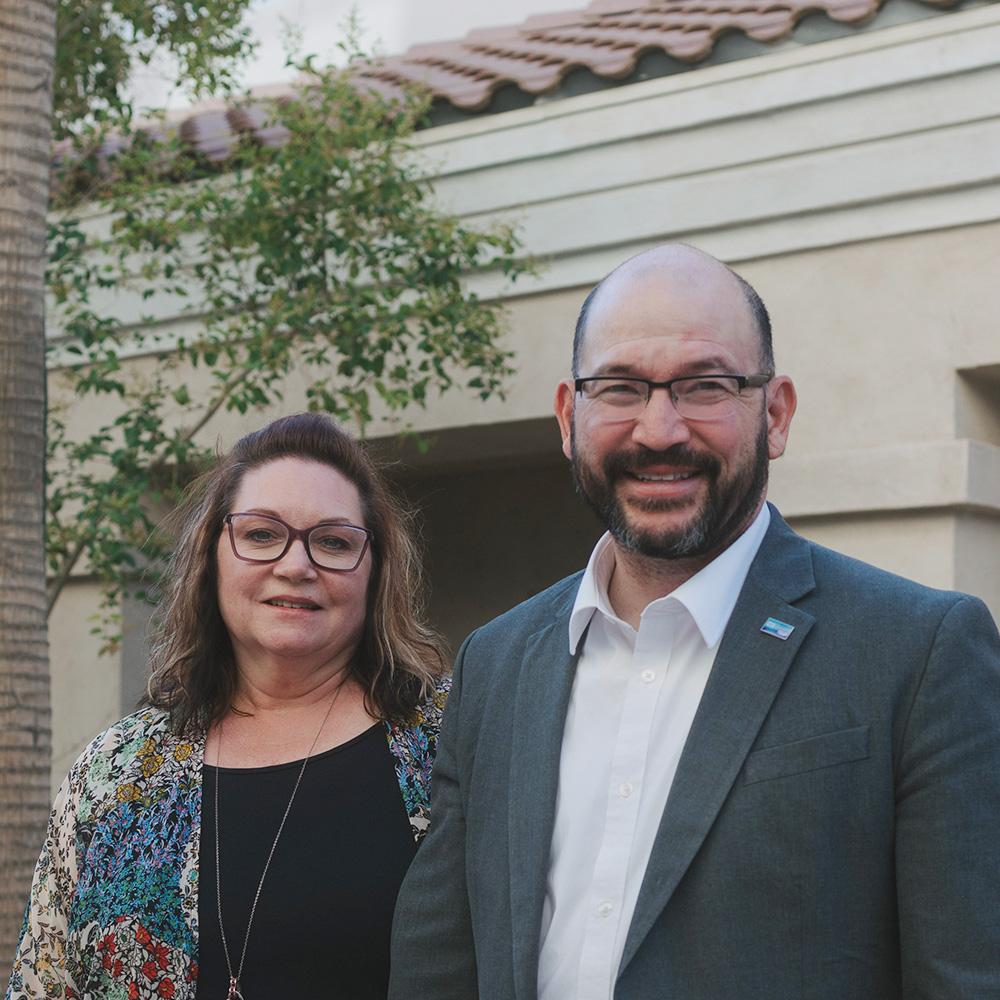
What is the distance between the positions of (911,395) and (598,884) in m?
3.94

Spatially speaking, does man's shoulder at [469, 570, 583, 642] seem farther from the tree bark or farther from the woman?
the tree bark

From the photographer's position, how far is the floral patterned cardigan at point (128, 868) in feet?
8.91

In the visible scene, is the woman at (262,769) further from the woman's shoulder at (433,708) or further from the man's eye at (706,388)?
the man's eye at (706,388)

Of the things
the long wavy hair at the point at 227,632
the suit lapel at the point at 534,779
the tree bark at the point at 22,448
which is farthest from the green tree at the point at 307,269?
the suit lapel at the point at 534,779

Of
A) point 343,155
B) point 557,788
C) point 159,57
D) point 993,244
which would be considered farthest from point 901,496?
point 159,57

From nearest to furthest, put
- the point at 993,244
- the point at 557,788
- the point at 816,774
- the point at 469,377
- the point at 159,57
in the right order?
the point at 816,774
the point at 557,788
the point at 993,244
the point at 469,377
the point at 159,57

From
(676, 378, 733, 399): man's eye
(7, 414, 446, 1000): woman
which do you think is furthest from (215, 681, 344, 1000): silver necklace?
(676, 378, 733, 399): man's eye

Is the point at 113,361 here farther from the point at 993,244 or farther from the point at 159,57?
the point at 993,244

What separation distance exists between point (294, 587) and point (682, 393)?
1033 millimetres

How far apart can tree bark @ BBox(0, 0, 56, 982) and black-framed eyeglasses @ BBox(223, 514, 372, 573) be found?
6.13 ft

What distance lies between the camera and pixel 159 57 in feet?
24.1

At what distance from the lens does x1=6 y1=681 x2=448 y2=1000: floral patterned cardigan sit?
271 cm

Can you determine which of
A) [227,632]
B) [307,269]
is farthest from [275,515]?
[307,269]

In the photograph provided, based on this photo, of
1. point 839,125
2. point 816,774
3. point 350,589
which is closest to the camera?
point 816,774
